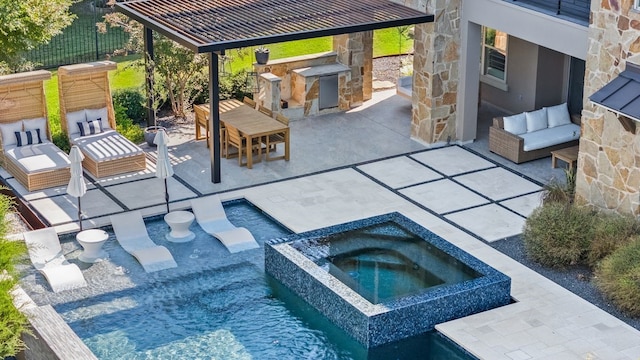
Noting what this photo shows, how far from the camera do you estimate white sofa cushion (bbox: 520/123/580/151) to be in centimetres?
2477

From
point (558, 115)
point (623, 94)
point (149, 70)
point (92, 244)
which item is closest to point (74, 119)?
point (149, 70)

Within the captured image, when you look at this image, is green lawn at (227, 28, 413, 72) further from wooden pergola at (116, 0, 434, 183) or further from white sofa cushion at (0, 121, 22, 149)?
white sofa cushion at (0, 121, 22, 149)

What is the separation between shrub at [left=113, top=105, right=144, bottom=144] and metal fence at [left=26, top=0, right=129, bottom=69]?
6.15 meters

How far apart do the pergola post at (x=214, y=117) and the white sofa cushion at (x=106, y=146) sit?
1.81 metres

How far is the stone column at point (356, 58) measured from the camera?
93.1 ft

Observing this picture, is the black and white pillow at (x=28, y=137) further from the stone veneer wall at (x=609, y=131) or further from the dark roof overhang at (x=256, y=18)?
the stone veneer wall at (x=609, y=131)

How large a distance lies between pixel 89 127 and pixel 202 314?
27.0ft

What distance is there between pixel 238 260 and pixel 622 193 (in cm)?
694

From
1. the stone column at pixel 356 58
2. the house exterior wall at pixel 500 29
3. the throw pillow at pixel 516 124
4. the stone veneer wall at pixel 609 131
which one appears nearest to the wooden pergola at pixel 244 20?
the house exterior wall at pixel 500 29

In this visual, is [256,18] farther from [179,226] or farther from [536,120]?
[536,120]

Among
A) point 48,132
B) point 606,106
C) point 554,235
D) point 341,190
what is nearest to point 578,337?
point 554,235

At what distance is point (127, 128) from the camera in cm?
2648

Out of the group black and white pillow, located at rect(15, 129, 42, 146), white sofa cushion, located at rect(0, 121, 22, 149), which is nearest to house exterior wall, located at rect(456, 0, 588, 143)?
black and white pillow, located at rect(15, 129, 42, 146)

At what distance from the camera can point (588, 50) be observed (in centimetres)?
2069
